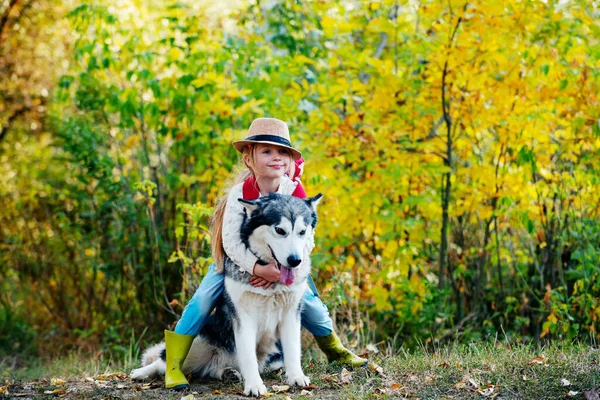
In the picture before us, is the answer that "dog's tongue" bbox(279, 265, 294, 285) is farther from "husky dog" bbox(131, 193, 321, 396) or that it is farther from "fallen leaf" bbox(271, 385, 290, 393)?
"fallen leaf" bbox(271, 385, 290, 393)

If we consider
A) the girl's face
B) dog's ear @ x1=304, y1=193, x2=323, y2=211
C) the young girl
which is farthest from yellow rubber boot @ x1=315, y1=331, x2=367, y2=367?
the girl's face

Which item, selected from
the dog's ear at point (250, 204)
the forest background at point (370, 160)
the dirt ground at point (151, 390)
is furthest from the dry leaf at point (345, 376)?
the forest background at point (370, 160)

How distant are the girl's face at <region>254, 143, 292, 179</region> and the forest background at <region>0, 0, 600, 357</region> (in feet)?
5.11

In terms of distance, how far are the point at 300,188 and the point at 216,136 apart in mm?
2819

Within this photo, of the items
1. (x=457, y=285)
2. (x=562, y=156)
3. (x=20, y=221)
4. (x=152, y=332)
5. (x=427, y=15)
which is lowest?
(x=152, y=332)

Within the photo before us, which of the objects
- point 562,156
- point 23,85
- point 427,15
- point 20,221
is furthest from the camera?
point 23,85

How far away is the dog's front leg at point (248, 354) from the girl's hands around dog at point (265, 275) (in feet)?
0.62

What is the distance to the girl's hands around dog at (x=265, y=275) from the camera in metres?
3.33

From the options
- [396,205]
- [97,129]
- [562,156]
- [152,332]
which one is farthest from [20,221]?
[562,156]

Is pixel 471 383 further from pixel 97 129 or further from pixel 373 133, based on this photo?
pixel 97 129

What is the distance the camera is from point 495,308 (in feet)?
21.9

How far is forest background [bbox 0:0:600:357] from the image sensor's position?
542 centimetres

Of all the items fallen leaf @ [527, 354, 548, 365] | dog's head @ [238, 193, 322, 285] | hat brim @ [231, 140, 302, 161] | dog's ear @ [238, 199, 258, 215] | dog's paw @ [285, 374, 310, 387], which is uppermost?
hat brim @ [231, 140, 302, 161]

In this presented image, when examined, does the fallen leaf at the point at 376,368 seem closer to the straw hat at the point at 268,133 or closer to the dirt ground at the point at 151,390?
the dirt ground at the point at 151,390
